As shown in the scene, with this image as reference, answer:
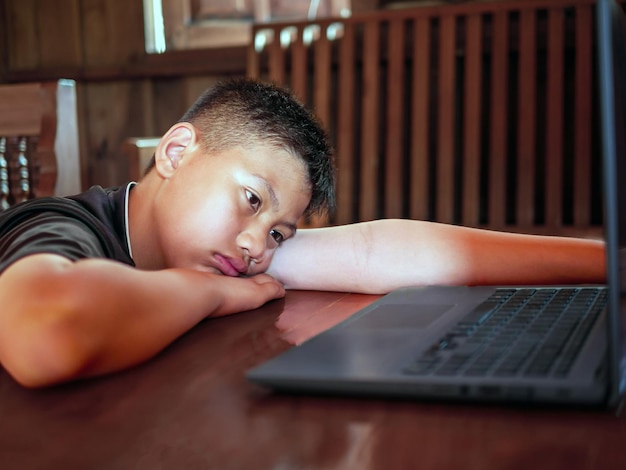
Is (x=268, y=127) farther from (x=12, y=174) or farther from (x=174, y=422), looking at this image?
(x=12, y=174)

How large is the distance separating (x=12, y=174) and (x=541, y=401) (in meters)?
1.63

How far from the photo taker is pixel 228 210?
90 cm

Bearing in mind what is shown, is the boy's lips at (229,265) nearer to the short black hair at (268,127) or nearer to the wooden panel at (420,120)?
the short black hair at (268,127)

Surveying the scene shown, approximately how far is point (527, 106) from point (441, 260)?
1.39 m

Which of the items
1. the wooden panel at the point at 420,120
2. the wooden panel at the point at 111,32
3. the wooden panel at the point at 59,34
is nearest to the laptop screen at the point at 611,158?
the wooden panel at the point at 420,120

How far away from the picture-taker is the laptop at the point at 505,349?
0.41 m

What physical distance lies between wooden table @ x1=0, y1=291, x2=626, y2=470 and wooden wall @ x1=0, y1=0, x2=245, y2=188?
2.41 metres

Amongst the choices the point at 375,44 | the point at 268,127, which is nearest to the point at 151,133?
the point at 375,44

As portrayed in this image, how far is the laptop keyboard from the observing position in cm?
46

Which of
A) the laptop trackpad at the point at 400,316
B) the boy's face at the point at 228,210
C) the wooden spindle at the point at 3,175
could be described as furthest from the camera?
the wooden spindle at the point at 3,175

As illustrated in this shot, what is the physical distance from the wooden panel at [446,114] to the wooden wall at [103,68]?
0.88 metres

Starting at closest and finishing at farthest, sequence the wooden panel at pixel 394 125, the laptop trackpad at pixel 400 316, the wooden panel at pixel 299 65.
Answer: the laptop trackpad at pixel 400 316, the wooden panel at pixel 394 125, the wooden panel at pixel 299 65

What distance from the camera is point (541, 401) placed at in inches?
A: 16.9

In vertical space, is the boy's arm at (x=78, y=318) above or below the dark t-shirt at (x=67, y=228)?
below
